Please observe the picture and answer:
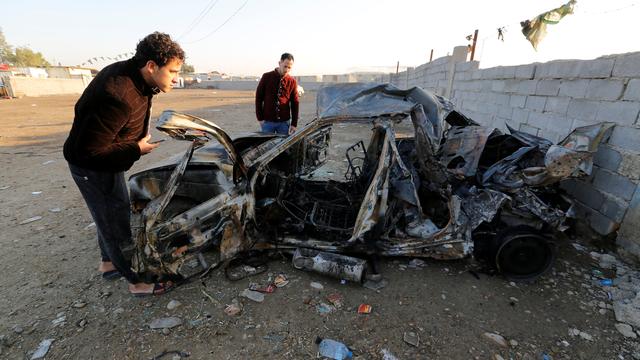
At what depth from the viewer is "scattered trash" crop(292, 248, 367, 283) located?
8.46 ft

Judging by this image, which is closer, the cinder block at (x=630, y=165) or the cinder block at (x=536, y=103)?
the cinder block at (x=630, y=165)

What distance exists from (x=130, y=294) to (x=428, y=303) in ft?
7.93

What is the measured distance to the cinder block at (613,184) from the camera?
9.40 ft

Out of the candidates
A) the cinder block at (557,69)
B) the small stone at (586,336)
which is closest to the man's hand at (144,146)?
the small stone at (586,336)

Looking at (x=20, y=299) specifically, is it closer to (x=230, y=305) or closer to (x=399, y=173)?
(x=230, y=305)

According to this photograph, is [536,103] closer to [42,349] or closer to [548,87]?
[548,87]

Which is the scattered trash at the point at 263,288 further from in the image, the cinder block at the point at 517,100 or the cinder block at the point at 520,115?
the cinder block at the point at 517,100

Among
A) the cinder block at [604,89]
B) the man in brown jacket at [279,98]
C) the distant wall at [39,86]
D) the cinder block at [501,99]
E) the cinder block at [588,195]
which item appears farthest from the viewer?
the distant wall at [39,86]

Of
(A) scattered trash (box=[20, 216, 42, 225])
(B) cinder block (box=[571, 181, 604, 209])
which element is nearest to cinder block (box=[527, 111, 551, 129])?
(B) cinder block (box=[571, 181, 604, 209])

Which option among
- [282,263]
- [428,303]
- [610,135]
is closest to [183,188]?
[282,263]

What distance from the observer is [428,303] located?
2.45m

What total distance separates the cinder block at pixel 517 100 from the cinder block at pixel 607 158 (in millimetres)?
1493

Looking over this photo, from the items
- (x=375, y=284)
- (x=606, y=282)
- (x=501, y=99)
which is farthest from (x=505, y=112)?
(x=375, y=284)

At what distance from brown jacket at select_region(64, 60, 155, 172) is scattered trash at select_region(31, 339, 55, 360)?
47.1 inches
